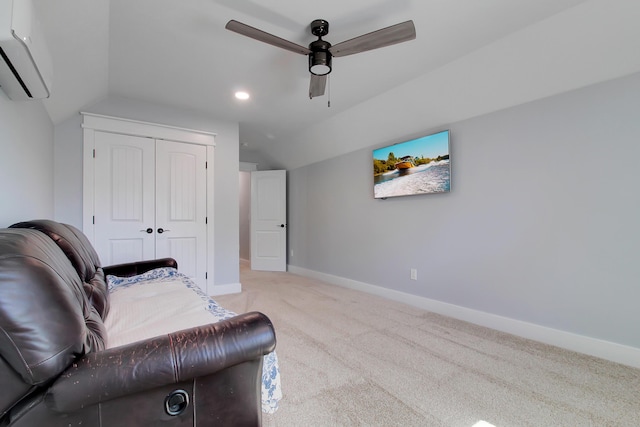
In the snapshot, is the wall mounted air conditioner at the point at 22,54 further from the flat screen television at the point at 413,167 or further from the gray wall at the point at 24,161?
the flat screen television at the point at 413,167

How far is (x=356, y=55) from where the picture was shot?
2584 mm

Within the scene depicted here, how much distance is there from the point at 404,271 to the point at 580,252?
168 cm

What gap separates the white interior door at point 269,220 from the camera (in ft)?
19.0

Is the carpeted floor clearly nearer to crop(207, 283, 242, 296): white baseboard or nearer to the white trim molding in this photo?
crop(207, 283, 242, 296): white baseboard

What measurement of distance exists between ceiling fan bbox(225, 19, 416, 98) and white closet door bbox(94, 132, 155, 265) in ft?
7.78

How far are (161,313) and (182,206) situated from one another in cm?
249

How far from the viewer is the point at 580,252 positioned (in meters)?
2.22

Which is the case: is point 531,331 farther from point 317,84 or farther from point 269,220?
point 269,220

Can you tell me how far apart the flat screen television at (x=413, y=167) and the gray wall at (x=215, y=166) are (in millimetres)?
2013

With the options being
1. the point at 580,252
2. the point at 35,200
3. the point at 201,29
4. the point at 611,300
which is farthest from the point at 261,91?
the point at 611,300

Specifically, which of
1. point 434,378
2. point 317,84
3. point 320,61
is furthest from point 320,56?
point 434,378

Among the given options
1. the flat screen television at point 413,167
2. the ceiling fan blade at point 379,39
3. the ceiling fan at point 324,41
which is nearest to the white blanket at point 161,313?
the ceiling fan at point 324,41

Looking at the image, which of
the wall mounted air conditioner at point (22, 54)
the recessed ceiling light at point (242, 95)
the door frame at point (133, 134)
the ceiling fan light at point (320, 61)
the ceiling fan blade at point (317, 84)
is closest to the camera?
the wall mounted air conditioner at point (22, 54)

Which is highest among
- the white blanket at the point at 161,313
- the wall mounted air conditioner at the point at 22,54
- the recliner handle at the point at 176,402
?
the wall mounted air conditioner at the point at 22,54
